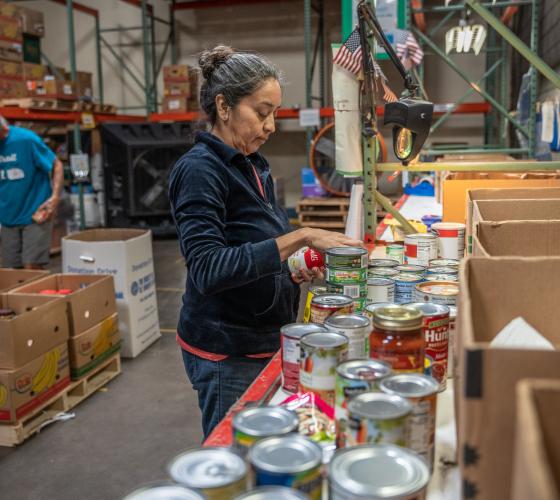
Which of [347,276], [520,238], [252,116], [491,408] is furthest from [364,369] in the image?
[252,116]

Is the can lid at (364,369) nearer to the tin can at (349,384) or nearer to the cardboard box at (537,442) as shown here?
the tin can at (349,384)

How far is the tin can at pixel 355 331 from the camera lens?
1240 millimetres

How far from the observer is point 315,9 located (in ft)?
32.8

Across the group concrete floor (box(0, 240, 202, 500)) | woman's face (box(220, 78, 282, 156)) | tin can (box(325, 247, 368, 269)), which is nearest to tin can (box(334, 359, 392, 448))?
tin can (box(325, 247, 368, 269))

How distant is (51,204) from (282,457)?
168 inches

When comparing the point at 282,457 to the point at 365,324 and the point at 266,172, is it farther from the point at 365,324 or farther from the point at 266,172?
the point at 266,172

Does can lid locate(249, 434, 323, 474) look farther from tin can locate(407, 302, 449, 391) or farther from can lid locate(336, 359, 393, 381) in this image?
tin can locate(407, 302, 449, 391)

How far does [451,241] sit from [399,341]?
1185 mm

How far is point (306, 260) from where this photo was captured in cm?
187

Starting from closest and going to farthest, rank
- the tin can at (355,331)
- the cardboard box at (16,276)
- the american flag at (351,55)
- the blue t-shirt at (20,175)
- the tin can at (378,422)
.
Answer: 1. the tin can at (378,422)
2. the tin can at (355,331)
3. the american flag at (351,55)
4. the cardboard box at (16,276)
5. the blue t-shirt at (20,175)

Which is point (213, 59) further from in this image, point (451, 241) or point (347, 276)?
point (451, 241)

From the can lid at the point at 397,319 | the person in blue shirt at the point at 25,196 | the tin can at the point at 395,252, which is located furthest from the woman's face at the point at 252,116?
the person in blue shirt at the point at 25,196

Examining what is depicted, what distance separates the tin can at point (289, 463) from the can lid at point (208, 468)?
3 centimetres

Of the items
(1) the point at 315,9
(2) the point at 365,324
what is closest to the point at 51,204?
(2) the point at 365,324
